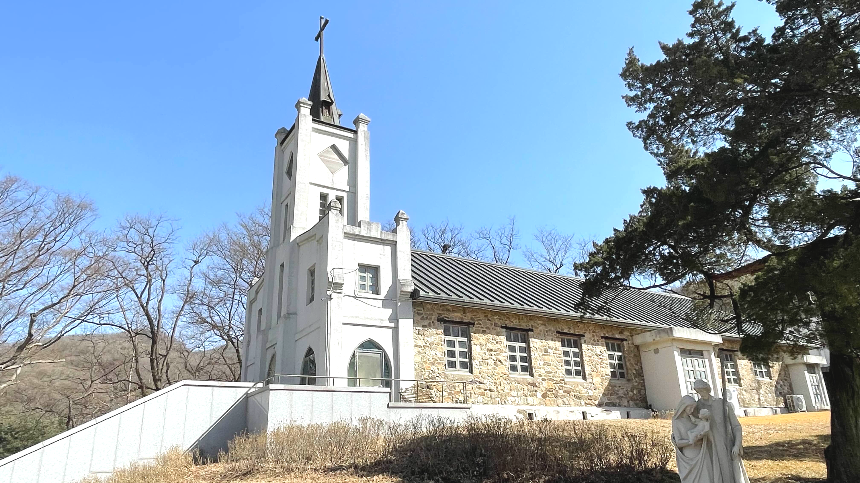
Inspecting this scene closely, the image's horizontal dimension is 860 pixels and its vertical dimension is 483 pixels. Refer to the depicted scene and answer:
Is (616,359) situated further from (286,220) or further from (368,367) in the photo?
(286,220)

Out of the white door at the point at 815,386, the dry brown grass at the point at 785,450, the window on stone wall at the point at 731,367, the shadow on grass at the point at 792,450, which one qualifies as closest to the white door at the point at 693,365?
the window on stone wall at the point at 731,367

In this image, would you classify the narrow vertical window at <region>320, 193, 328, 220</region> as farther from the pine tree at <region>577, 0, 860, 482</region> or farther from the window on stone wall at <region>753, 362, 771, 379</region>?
the window on stone wall at <region>753, 362, 771, 379</region>

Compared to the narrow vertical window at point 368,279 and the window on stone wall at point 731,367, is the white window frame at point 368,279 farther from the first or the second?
the window on stone wall at point 731,367

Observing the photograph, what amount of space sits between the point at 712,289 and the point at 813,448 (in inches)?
164

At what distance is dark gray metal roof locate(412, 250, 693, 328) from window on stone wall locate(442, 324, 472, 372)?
97 cm

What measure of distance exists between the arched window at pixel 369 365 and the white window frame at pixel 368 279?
1.74 m

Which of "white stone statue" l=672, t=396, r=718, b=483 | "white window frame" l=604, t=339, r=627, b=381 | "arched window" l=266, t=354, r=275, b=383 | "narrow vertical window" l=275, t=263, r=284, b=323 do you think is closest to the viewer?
"white stone statue" l=672, t=396, r=718, b=483

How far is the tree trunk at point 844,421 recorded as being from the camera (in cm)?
996

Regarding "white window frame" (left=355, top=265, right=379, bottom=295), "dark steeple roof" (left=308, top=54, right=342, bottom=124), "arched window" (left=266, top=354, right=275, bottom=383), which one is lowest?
"arched window" (left=266, top=354, right=275, bottom=383)

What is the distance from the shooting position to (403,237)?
67.6ft

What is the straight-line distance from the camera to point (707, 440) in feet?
24.9

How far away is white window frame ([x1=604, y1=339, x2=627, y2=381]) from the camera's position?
23038 millimetres

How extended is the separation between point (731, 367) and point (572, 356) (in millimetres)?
8254

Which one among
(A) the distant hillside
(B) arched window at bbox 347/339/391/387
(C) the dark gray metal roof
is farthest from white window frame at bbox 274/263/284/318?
(A) the distant hillside
